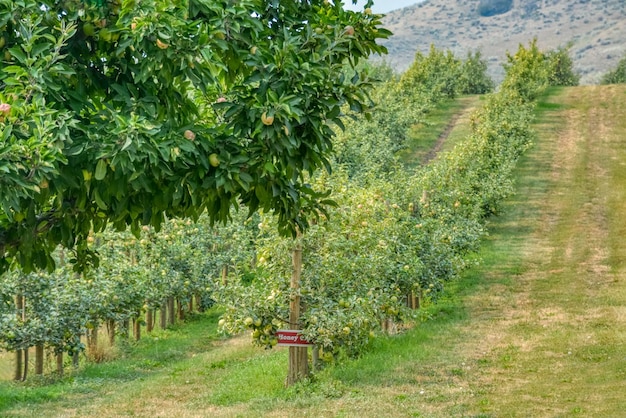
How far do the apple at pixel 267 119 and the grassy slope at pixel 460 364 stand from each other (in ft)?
24.7

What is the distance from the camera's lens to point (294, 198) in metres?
7.58

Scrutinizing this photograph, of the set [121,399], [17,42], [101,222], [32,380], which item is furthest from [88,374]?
[17,42]

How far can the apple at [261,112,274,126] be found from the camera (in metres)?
6.37

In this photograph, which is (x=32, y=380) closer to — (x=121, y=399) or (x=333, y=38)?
(x=121, y=399)

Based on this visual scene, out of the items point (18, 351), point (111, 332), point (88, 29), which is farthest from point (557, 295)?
point (88, 29)

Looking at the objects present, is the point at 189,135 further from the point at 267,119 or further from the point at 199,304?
the point at 199,304

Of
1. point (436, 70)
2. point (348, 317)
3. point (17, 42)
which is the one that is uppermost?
point (436, 70)

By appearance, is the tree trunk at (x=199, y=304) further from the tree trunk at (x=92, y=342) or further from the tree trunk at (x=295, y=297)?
the tree trunk at (x=295, y=297)

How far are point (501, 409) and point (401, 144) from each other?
126ft

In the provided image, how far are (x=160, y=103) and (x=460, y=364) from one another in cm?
1210

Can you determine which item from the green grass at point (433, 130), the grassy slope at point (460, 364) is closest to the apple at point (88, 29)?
the grassy slope at point (460, 364)

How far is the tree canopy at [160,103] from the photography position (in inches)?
234

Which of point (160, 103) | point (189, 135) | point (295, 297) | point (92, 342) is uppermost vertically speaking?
point (160, 103)

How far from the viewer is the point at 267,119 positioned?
6379mm
